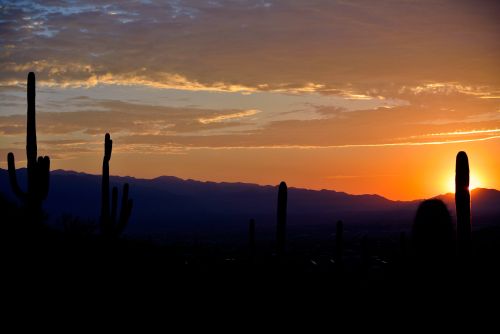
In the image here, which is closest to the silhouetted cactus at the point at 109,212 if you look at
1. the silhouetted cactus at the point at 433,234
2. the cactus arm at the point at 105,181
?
the cactus arm at the point at 105,181

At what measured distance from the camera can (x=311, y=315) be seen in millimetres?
13852

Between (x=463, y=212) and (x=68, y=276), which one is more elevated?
(x=463, y=212)

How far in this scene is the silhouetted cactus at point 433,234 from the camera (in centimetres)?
1092

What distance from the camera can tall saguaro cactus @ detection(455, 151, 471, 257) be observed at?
511 inches

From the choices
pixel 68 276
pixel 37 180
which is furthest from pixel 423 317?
pixel 37 180

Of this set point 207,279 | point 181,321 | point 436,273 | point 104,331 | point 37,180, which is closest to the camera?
point 436,273

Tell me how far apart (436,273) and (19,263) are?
905cm

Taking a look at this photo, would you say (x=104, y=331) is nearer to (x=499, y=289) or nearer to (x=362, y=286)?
(x=499, y=289)

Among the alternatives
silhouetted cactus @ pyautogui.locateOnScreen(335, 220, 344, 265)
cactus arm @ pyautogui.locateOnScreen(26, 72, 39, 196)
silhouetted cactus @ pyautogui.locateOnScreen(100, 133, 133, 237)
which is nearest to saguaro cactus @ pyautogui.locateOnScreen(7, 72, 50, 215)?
cactus arm @ pyautogui.locateOnScreen(26, 72, 39, 196)

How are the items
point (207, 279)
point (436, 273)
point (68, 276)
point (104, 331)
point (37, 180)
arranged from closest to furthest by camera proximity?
point (436, 273) < point (104, 331) < point (68, 276) < point (207, 279) < point (37, 180)

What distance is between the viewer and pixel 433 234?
11.0 m

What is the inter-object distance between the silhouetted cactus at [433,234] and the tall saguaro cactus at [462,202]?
1.73 metres

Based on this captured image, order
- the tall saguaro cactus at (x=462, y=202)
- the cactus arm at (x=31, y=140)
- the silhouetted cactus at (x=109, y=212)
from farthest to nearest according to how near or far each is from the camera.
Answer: the silhouetted cactus at (x=109, y=212)
the cactus arm at (x=31, y=140)
the tall saguaro cactus at (x=462, y=202)

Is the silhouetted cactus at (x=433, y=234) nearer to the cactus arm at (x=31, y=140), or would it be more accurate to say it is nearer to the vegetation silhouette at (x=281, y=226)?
the vegetation silhouette at (x=281, y=226)
